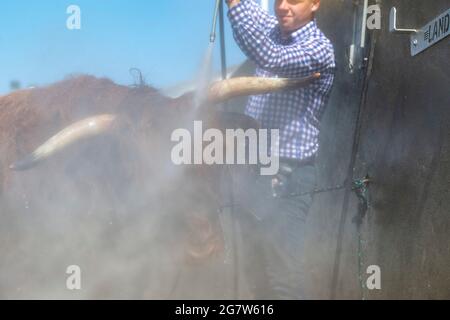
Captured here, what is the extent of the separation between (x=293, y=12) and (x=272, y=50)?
40cm

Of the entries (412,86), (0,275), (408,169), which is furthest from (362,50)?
(0,275)

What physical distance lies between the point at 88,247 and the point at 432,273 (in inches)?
83.5

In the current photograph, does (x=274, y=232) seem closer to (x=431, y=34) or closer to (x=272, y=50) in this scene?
(x=272, y=50)

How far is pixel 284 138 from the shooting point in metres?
3.58

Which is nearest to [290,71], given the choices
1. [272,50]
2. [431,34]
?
[272,50]

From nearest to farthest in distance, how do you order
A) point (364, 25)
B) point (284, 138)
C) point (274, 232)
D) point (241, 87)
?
point (241, 87)
point (274, 232)
point (284, 138)
point (364, 25)

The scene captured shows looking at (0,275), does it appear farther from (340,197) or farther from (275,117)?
(340,197)

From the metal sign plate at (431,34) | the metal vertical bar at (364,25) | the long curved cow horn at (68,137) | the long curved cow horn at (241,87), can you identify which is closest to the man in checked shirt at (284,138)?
the long curved cow horn at (241,87)

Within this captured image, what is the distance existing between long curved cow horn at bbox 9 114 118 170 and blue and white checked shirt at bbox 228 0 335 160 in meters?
0.93

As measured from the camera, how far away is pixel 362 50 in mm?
4906

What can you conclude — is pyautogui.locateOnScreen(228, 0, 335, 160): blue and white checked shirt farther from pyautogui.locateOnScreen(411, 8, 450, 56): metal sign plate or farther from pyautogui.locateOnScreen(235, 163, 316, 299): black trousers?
pyautogui.locateOnScreen(411, 8, 450, 56): metal sign plate

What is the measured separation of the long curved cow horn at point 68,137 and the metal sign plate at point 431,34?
80.0 inches

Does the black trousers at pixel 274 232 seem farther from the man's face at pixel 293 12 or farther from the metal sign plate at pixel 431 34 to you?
the metal sign plate at pixel 431 34

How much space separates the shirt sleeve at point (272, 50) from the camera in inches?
133
